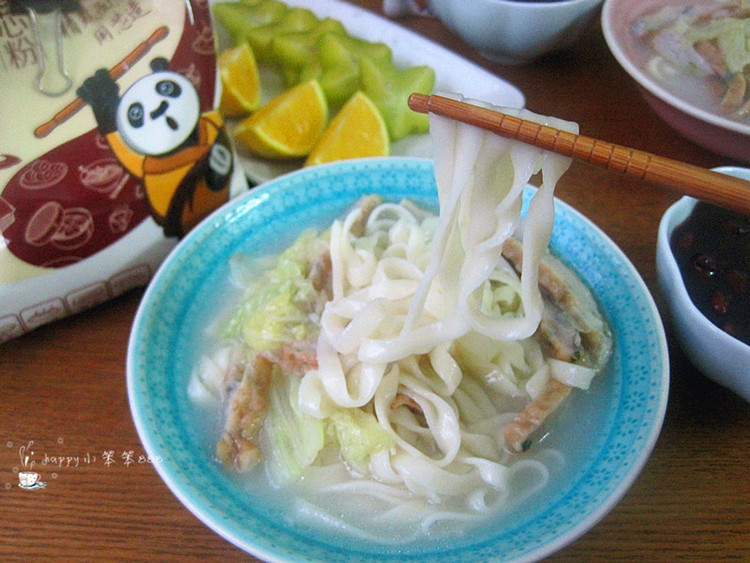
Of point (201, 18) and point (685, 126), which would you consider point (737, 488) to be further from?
point (201, 18)

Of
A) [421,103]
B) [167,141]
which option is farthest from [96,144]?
[421,103]

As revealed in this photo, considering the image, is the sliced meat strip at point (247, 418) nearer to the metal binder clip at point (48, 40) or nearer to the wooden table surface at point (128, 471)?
the wooden table surface at point (128, 471)

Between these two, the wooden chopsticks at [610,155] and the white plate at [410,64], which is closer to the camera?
the wooden chopsticks at [610,155]

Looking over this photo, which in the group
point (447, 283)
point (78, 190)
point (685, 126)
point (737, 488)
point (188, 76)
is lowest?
point (737, 488)

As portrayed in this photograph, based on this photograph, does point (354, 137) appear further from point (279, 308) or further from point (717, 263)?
point (717, 263)

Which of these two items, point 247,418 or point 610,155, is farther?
point 247,418

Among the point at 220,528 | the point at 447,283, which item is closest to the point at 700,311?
the point at 447,283

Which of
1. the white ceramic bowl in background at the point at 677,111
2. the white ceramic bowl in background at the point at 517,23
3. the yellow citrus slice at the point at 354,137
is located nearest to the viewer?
the white ceramic bowl in background at the point at 677,111

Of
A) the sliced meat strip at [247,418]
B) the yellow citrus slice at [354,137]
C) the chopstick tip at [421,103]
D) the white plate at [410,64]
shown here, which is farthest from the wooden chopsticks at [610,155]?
the white plate at [410,64]
